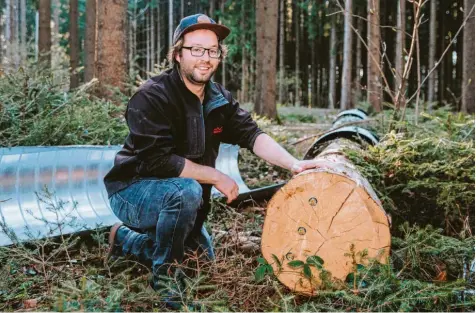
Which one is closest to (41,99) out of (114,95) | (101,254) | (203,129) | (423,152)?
(114,95)

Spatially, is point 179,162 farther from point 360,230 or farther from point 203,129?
point 360,230

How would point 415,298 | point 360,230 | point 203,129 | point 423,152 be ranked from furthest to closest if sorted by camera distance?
point 423,152, point 203,129, point 360,230, point 415,298

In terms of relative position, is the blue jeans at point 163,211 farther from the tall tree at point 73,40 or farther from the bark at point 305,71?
the bark at point 305,71

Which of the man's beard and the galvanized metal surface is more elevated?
the man's beard

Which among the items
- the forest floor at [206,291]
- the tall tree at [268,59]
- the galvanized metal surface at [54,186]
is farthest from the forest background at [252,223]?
the tall tree at [268,59]

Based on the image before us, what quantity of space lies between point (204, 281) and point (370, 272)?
1.02 meters

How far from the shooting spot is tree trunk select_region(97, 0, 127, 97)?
7.36 meters

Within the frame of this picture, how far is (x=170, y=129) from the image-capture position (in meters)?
3.22

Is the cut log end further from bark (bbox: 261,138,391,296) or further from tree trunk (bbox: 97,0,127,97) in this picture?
tree trunk (bbox: 97,0,127,97)

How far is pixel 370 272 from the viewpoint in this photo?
296cm

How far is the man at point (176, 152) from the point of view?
10.4 ft

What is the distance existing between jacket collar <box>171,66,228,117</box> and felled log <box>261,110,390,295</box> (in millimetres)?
767

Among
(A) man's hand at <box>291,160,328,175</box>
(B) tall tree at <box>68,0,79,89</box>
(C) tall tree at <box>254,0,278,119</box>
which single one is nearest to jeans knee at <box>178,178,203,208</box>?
(A) man's hand at <box>291,160,328,175</box>

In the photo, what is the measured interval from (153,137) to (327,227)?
1171mm
